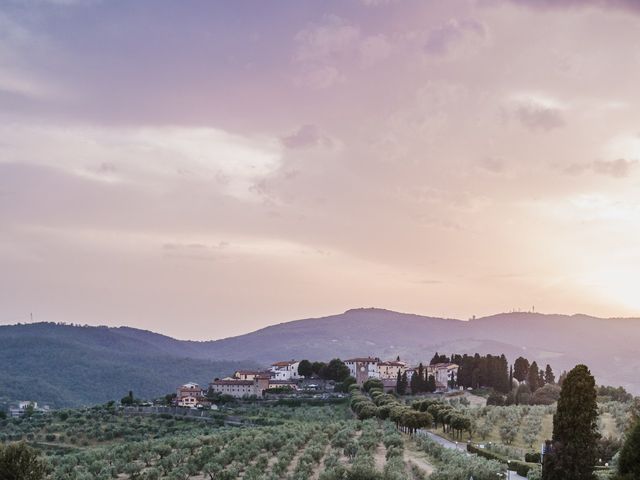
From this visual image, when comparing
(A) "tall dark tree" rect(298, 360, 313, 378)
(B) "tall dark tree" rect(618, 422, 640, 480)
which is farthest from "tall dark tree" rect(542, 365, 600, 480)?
(A) "tall dark tree" rect(298, 360, 313, 378)

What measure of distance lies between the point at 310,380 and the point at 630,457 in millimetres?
107460

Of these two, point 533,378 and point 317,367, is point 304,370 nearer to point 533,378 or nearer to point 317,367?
point 317,367

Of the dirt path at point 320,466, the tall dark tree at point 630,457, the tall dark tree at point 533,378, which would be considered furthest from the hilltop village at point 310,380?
the tall dark tree at point 630,457

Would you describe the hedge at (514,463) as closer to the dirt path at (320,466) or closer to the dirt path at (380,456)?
the dirt path at (380,456)

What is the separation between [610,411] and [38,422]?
2467 inches

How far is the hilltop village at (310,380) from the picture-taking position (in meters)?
116

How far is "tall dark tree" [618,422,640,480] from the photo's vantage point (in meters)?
25.0

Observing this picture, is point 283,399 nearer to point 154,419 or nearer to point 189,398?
point 189,398

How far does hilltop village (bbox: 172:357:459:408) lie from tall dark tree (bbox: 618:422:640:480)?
8356 centimetres

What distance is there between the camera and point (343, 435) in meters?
60.9

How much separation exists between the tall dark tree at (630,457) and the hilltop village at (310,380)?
83559 mm

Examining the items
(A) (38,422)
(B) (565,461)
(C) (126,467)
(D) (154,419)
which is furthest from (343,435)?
(A) (38,422)

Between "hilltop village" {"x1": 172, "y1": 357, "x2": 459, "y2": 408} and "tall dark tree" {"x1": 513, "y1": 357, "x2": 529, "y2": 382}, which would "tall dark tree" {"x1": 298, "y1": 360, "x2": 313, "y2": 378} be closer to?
"hilltop village" {"x1": 172, "y1": 357, "x2": 459, "y2": 408}

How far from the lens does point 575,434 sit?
112ft
